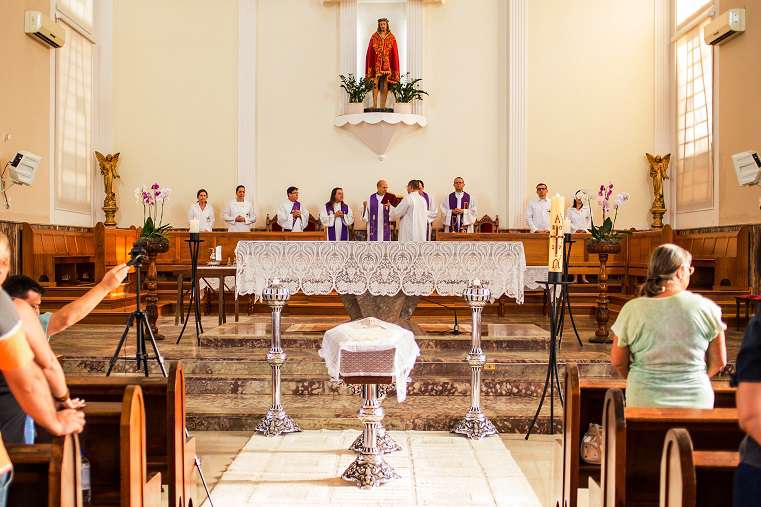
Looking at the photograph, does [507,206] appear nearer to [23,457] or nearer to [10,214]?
[10,214]

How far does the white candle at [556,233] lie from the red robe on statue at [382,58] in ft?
27.3

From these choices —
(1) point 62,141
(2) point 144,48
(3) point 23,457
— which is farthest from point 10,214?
(3) point 23,457

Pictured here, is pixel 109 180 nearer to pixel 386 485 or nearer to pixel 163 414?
pixel 386 485

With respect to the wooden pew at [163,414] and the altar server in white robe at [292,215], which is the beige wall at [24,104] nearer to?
the altar server in white robe at [292,215]

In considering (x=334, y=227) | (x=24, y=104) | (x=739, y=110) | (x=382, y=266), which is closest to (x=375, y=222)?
(x=382, y=266)

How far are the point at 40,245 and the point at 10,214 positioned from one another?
54 cm

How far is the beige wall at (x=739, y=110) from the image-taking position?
10.2 meters

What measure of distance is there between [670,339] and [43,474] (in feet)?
6.90

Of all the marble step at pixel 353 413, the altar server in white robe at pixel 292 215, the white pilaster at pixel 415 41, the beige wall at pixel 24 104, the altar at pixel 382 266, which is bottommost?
the marble step at pixel 353 413

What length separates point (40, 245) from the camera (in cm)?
1062

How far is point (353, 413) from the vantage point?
5910 mm

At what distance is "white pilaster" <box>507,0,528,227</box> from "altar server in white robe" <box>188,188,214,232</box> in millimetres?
4862

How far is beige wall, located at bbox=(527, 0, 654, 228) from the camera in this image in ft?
44.0

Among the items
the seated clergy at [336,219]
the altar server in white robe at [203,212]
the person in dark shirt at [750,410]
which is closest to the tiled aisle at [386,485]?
the person in dark shirt at [750,410]
